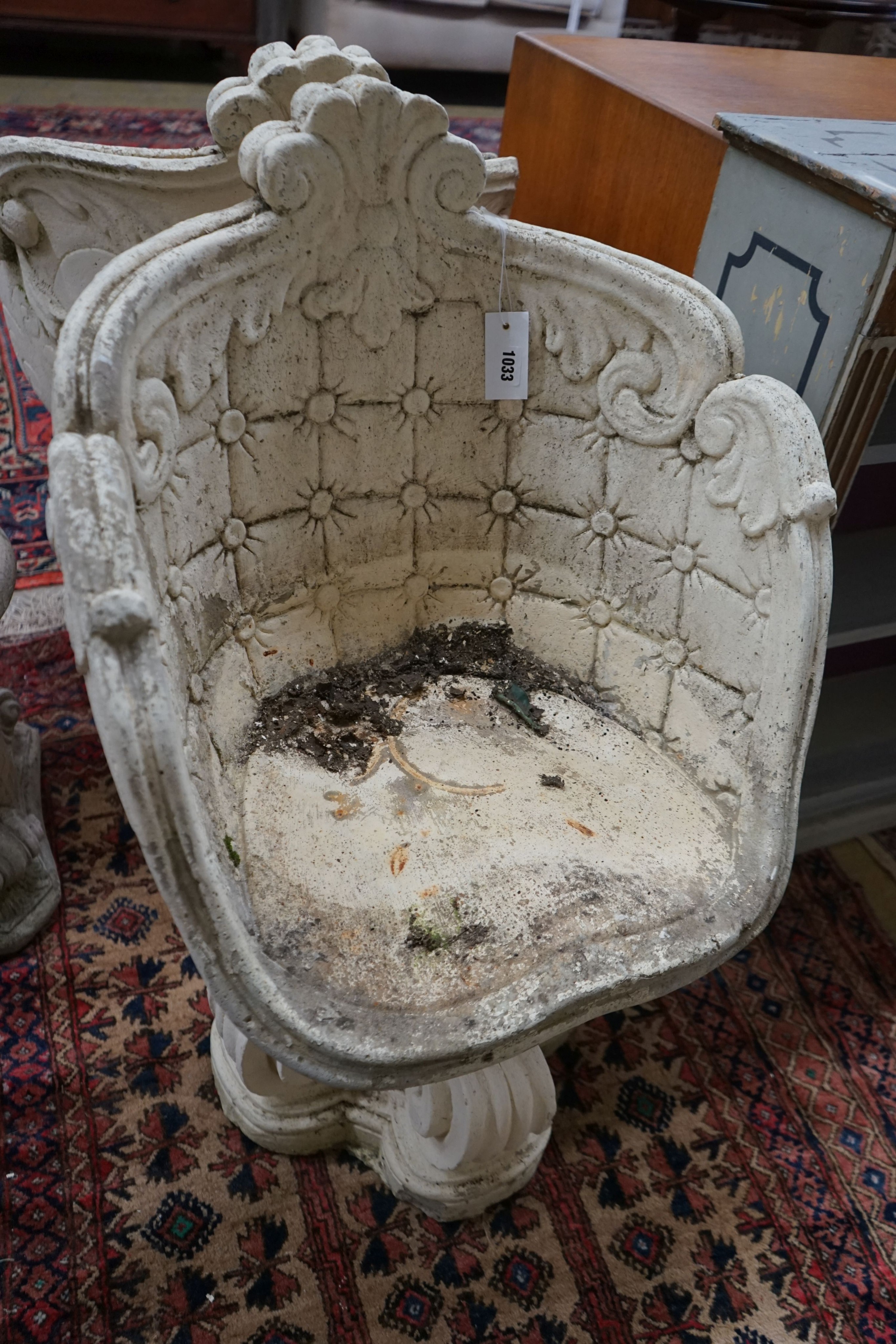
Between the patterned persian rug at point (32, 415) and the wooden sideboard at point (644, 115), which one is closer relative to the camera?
the wooden sideboard at point (644, 115)

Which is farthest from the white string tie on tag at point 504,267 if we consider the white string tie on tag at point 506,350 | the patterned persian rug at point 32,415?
the patterned persian rug at point 32,415

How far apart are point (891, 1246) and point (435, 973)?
103cm

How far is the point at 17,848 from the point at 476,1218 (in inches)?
41.1

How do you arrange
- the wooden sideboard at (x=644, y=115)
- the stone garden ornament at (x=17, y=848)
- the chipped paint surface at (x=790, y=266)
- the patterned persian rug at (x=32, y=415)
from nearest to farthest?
1. the chipped paint surface at (x=790, y=266)
2. the wooden sideboard at (x=644, y=115)
3. the stone garden ornament at (x=17, y=848)
4. the patterned persian rug at (x=32, y=415)

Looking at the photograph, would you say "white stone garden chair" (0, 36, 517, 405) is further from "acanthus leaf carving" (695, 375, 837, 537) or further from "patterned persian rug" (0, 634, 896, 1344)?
"patterned persian rug" (0, 634, 896, 1344)

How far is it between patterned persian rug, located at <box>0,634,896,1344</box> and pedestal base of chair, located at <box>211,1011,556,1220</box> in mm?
45

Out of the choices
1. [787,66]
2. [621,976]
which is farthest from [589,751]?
[787,66]

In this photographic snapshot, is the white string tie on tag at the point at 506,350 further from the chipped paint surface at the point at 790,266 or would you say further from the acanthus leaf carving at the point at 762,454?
the chipped paint surface at the point at 790,266

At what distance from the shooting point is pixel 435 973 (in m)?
1.05

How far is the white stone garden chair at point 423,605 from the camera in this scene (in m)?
0.97

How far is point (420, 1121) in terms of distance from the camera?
140 centimetres

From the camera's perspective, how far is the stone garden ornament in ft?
5.63

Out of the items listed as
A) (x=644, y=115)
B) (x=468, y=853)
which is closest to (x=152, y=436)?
(x=468, y=853)

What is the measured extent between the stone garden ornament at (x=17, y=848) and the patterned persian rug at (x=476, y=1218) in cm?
4
